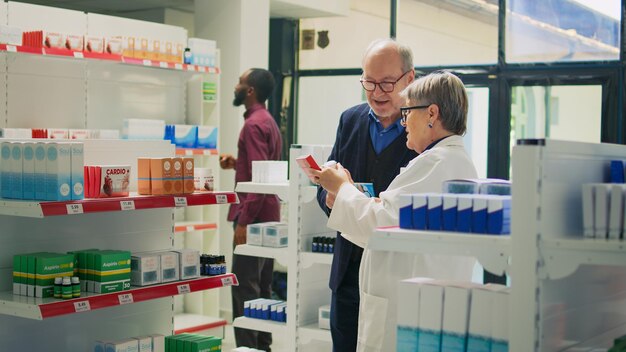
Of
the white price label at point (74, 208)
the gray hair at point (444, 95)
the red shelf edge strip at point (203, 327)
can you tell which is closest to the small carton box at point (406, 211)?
the gray hair at point (444, 95)

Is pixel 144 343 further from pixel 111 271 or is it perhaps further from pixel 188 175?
pixel 188 175

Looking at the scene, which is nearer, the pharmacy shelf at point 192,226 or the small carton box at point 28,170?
the small carton box at point 28,170

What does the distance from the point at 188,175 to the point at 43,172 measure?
0.78 metres

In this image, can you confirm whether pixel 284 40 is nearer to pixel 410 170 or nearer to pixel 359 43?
pixel 359 43

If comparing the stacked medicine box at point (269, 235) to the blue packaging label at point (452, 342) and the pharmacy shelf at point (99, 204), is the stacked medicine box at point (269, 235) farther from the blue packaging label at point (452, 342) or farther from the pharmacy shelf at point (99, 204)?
the blue packaging label at point (452, 342)

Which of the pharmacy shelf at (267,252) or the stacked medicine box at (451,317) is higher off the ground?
the stacked medicine box at (451,317)

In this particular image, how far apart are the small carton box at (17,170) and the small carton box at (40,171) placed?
0.09 metres

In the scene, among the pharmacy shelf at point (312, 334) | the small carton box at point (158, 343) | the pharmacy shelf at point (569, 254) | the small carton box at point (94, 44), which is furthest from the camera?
the small carton box at point (94, 44)

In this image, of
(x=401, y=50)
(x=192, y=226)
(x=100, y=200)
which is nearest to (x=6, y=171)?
(x=100, y=200)

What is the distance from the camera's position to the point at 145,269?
164 inches

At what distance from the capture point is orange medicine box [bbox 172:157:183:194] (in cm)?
412

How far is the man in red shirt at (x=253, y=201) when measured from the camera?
607 cm

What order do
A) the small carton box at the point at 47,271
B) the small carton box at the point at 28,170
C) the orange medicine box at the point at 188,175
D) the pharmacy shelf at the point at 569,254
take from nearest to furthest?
the pharmacy shelf at the point at 569,254, the small carton box at the point at 28,170, the small carton box at the point at 47,271, the orange medicine box at the point at 188,175

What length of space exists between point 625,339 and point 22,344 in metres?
2.90
